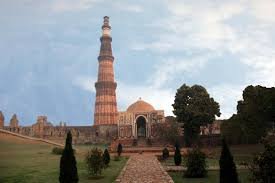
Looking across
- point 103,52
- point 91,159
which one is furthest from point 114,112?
point 91,159

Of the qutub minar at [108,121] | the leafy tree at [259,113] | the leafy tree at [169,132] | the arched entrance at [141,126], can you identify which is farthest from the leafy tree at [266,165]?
the arched entrance at [141,126]

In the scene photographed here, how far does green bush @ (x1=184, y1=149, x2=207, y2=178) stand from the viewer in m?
16.2

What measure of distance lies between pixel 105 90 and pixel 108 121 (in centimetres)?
715

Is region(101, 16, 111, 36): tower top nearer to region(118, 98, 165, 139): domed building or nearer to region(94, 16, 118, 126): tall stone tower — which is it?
region(94, 16, 118, 126): tall stone tower

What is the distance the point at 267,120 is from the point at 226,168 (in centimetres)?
1870

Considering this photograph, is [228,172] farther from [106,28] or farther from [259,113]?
[106,28]

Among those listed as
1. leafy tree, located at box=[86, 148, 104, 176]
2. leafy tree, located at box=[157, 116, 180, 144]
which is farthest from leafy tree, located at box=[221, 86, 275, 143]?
leafy tree, located at box=[157, 116, 180, 144]

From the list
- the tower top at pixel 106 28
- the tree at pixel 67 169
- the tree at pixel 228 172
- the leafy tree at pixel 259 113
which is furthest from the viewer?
the tower top at pixel 106 28

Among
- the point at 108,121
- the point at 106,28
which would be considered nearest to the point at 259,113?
the point at 108,121

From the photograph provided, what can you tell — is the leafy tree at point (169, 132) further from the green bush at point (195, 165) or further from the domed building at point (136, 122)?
the green bush at point (195, 165)

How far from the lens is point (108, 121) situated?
2817 inches

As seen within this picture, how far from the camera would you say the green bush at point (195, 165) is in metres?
16.2

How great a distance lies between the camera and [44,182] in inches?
569

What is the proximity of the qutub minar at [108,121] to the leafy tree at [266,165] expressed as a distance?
127 ft
